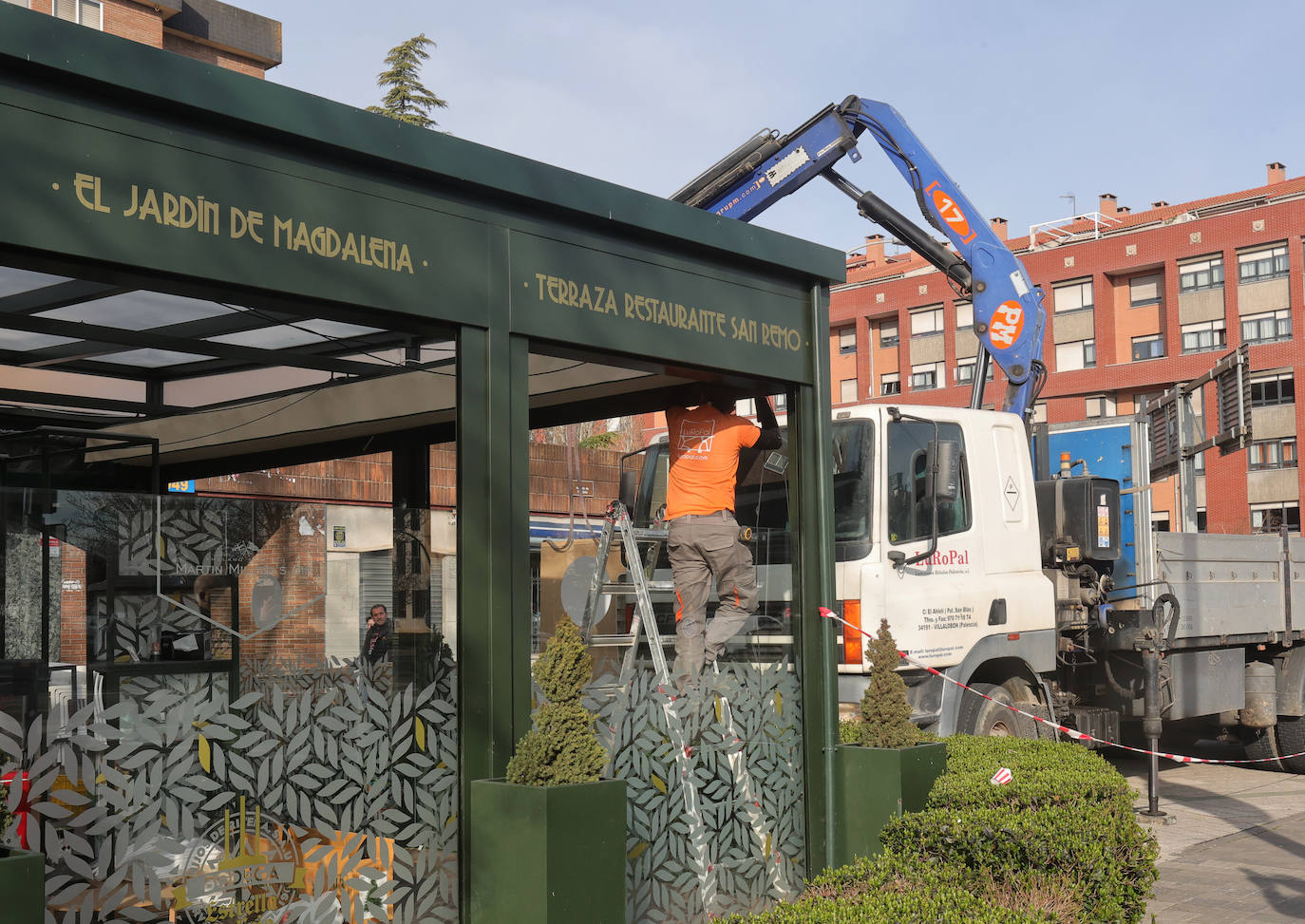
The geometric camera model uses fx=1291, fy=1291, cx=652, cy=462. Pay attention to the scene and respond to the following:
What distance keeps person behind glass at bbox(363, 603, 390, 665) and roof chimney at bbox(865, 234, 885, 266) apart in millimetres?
62459

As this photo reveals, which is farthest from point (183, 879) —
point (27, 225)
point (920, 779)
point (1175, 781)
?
Answer: point (1175, 781)

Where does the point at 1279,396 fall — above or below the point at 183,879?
above

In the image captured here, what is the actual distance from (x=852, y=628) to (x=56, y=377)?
4.61 meters

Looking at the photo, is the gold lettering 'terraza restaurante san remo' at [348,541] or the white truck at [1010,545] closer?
the gold lettering 'terraza restaurante san remo' at [348,541]

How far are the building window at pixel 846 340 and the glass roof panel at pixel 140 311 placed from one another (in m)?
58.9

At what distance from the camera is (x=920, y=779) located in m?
5.75

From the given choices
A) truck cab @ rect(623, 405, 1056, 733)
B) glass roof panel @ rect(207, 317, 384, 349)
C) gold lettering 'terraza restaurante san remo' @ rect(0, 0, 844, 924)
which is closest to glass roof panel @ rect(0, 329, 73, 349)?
gold lettering 'terraza restaurante san remo' @ rect(0, 0, 844, 924)

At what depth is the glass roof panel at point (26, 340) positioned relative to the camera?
5184 millimetres

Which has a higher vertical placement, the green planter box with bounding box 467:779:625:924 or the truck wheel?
the green planter box with bounding box 467:779:625:924

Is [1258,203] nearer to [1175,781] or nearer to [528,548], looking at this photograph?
[1175,781]

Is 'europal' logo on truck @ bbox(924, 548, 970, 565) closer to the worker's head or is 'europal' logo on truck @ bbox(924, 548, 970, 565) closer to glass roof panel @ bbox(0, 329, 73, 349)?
the worker's head

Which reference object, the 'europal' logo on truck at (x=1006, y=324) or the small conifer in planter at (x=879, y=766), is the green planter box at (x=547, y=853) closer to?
the small conifer in planter at (x=879, y=766)

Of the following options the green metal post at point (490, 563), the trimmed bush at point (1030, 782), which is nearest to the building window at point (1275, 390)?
the trimmed bush at point (1030, 782)

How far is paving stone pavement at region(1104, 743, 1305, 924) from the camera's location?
693 cm
